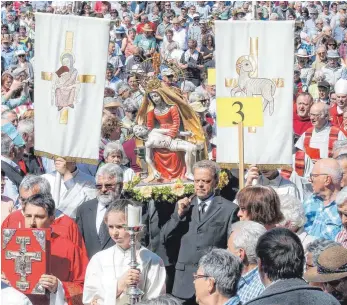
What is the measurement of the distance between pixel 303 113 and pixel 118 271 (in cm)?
511

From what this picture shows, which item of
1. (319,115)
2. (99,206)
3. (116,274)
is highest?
(319,115)

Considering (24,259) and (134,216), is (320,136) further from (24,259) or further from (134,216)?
(24,259)

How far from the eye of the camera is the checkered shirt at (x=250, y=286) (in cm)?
677

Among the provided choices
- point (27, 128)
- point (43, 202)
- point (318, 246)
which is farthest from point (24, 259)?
point (27, 128)

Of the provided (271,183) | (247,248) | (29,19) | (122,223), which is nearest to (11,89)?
(271,183)

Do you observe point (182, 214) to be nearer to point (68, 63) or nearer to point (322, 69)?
point (68, 63)

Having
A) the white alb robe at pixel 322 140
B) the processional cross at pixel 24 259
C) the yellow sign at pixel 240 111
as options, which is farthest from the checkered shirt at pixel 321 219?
the white alb robe at pixel 322 140

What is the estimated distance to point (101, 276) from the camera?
7.83 m

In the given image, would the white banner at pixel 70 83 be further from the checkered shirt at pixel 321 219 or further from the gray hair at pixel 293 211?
the gray hair at pixel 293 211

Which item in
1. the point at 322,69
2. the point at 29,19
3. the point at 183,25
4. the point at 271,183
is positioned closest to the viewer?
the point at 271,183

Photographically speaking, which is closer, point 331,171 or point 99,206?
point 331,171

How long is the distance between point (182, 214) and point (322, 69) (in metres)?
10.9

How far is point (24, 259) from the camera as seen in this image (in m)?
7.76

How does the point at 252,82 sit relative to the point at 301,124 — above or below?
above
